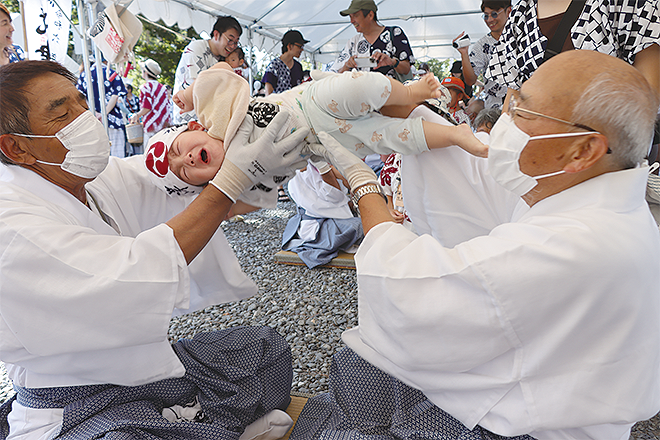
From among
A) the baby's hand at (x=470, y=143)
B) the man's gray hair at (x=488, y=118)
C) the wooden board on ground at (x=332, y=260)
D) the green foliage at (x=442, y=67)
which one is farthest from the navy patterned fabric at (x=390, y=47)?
the green foliage at (x=442, y=67)

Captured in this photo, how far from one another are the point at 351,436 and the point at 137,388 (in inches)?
28.3

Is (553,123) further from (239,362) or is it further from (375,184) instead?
(239,362)

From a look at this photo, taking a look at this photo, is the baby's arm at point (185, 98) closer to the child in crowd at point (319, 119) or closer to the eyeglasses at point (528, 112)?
the child in crowd at point (319, 119)

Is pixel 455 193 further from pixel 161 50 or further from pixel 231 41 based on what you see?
pixel 161 50

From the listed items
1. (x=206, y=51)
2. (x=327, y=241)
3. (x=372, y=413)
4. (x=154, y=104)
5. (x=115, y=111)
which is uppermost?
(x=206, y=51)

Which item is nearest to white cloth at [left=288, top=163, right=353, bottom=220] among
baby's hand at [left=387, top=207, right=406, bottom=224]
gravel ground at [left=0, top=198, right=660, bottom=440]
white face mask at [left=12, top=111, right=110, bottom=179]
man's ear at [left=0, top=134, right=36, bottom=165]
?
gravel ground at [left=0, top=198, right=660, bottom=440]

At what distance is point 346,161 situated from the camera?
162cm

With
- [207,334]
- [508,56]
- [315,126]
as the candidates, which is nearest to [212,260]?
[207,334]

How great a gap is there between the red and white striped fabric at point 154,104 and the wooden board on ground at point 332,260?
10.9ft

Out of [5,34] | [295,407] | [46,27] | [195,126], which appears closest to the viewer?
[195,126]

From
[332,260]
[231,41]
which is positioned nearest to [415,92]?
[332,260]

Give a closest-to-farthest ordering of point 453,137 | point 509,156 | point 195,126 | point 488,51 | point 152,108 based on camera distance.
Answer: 1. point 509,156
2. point 453,137
3. point 195,126
4. point 488,51
5. point 152,108

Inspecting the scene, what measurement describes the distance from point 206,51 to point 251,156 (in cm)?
383

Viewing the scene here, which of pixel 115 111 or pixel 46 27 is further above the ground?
pixel 46 27
